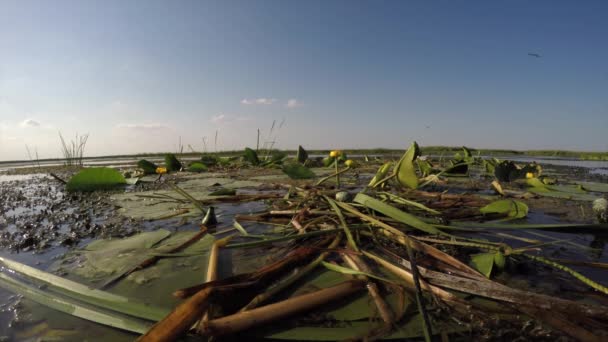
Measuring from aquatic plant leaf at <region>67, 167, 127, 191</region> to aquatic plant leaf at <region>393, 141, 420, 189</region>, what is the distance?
2502 mm

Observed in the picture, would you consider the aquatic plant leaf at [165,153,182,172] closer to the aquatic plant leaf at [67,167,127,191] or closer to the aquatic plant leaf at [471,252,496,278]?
the aquatic plant leaf at [67,167,127,191]

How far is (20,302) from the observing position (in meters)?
0.89

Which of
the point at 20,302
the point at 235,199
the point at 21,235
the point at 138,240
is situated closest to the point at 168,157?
the point at 235,199

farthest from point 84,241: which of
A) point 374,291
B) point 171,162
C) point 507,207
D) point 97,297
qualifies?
point 171,162

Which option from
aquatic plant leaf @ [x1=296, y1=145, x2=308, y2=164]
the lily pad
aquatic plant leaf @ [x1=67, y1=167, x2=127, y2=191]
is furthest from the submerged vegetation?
the lily pad

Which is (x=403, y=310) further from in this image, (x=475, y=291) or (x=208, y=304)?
(x=208, y=304)

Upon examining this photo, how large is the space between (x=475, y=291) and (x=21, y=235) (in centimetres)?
216

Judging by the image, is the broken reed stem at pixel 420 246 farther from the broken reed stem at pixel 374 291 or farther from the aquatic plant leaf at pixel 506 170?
the aquatic plant leaf at pixel 506 170

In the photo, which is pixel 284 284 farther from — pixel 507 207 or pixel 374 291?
pixel 507 207

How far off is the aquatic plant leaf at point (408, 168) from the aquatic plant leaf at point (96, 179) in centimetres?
250

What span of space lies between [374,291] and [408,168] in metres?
0.82

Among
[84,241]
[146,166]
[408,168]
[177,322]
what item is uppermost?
[408,168]

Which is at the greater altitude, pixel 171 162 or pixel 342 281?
pixel 171 162

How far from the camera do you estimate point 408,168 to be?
1.50 metres
